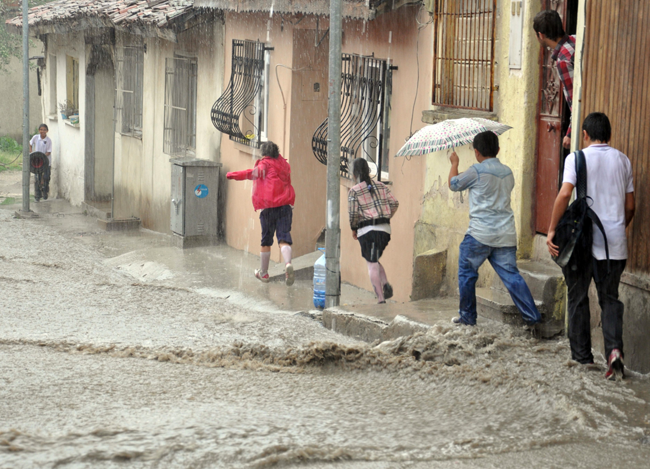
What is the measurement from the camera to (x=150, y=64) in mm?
15648

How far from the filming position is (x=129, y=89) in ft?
55.4

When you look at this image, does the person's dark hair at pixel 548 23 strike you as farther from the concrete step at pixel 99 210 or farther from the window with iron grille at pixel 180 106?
the concrete step at pixel 99 210

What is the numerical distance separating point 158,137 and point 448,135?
942 centimetres

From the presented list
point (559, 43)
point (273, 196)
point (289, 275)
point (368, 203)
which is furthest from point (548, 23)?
point (289, 275)

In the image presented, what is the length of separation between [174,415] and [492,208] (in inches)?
115

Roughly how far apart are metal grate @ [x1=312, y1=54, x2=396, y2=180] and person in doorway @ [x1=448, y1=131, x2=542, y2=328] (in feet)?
10.4

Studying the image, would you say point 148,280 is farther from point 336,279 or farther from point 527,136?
point 527,136

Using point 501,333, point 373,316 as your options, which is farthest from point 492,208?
point 373,316

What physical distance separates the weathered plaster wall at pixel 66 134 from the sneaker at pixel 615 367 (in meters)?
15.1

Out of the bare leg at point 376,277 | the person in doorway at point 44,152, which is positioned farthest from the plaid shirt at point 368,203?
the person in doorway at point 44,152

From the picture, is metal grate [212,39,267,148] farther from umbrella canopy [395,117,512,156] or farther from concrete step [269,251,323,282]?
umbrella canopy [395,117,512,156]

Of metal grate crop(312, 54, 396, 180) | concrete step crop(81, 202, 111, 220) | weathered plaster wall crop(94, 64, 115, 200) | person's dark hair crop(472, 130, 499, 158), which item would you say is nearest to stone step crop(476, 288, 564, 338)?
person's dark hair crop(472, 130, 499, 158)

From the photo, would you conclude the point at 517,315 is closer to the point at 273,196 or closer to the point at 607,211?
the point at 607,211

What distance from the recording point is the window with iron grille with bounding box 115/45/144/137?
16.4m
